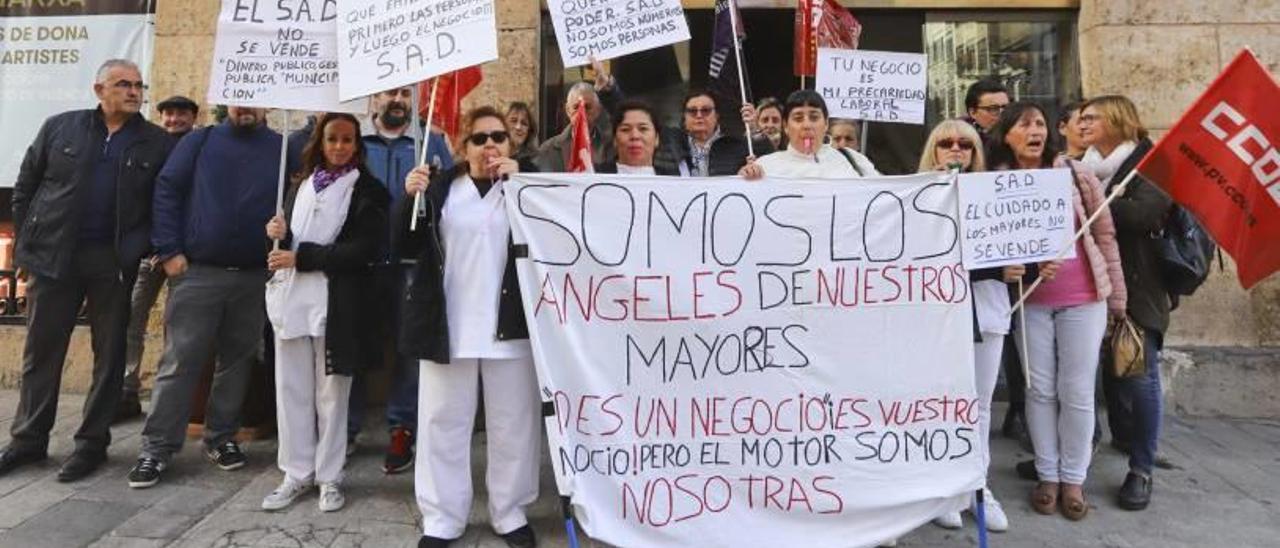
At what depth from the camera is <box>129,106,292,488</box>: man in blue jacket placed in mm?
4211

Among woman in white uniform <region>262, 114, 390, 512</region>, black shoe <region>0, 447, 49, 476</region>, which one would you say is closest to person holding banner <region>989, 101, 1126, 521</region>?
woman in white uniform <region>262, 114, 390, 512</region>

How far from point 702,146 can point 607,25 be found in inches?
34.3

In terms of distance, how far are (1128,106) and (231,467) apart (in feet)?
16.9

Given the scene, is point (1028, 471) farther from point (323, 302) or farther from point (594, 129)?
point (323, 302)

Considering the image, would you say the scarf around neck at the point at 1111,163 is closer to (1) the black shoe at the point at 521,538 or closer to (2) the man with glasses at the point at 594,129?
(2) the man with glasses at the point at 594,129

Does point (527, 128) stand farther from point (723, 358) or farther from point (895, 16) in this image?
point (895, 16)

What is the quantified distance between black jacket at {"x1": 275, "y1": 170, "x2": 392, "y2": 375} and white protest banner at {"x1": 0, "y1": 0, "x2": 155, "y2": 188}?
389 cm

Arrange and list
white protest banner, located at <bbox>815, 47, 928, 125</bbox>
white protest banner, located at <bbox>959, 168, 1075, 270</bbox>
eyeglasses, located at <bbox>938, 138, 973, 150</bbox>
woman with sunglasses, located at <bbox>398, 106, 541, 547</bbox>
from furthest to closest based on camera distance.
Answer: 1. white protest banner, located at <bbox>815, 47, 928, 125</bbox>
2. eyeglasses, located at <bbox>938, 138, 973, 150</bbox>
3. white protest banner, located at <bbox>959, 168, 1075, 270</bbox>
4. woman with sunglasses, located at <bbox>398, 106, 541, 547</bbox>

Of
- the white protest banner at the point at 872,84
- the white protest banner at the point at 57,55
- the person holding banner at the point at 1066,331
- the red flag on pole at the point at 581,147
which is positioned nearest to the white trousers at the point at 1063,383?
the person holding banner at the point at 1066,331

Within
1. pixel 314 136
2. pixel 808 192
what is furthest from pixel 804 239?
pixel 314 136

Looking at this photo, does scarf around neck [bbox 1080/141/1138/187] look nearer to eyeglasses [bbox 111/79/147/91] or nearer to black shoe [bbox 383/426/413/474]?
black shoe [bbox 383/426/413/474]

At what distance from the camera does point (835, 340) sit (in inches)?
134

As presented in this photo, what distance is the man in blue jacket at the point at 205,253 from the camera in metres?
4.21

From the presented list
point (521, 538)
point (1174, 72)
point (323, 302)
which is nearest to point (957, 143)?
point (521, 538)
